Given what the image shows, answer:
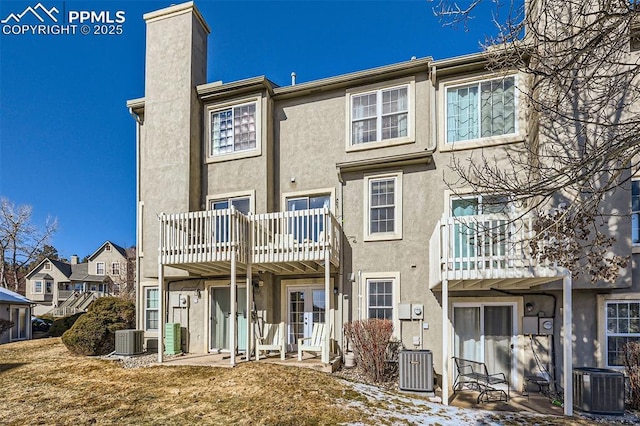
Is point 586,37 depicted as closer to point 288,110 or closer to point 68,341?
point 288,110

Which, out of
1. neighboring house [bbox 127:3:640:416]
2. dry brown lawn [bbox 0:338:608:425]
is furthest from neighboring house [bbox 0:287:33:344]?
dry brown lawn [bbox 0:338:608:425]

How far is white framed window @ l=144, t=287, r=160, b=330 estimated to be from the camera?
1340 cm

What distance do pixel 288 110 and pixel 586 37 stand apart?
8.95 m

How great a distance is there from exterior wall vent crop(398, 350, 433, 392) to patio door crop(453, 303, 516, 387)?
185 centimetres

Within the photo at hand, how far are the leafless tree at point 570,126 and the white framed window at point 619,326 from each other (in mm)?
1277

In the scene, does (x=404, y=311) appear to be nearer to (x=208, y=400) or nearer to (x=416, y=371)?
(x=416, y=371)

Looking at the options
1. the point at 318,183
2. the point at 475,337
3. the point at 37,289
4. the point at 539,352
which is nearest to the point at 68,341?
the point at 318,183

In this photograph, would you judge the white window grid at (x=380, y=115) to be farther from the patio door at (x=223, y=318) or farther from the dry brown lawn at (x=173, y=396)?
the dry brown lawn at (x=173, y=396)

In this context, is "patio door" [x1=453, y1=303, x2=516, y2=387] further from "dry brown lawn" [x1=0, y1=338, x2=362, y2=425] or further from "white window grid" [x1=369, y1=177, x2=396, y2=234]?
"dry brown lawn" [x1=0, y1=338, x2=362, y2=425]

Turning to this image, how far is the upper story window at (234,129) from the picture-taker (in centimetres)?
1276

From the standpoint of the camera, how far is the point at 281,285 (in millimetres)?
12234

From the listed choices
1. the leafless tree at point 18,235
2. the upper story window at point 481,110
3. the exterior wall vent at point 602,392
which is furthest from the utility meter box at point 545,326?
the leafless tree at point 18,235

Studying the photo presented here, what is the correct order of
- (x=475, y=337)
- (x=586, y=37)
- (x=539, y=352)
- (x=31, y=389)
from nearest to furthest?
(x=586, y=37)
(x=31, y=389)
(x=539, y=352)
(x=475, y=337)

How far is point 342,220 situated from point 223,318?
5.00 m
